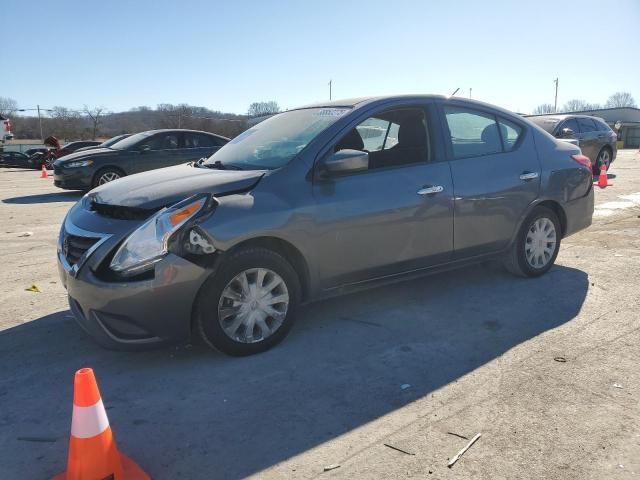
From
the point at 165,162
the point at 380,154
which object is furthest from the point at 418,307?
the point at 165,162

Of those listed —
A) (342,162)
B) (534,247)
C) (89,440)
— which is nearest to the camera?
(89,440)

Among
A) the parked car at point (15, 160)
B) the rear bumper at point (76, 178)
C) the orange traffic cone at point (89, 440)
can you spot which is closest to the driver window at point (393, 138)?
the orange traffic cone at point (89, 440)

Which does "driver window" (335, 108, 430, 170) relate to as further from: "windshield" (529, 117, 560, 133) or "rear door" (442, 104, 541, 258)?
"windshield" (529, 117, 560, 133)

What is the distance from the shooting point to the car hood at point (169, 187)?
11.6ft

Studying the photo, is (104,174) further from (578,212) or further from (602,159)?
(602,159)

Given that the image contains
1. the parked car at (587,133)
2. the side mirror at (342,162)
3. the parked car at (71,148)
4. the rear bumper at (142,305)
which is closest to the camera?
the rear bumper at (142,305)

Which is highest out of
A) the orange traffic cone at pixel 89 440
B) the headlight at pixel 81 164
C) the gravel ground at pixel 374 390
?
the headlight at pixel 81 164

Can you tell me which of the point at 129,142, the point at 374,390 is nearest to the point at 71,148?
the point at 129,142

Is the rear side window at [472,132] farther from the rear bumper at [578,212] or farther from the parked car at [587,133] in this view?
the parked car at [587,133]

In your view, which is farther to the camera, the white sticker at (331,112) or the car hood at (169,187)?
the white sticker at (331,112)

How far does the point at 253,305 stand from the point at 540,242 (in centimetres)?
303

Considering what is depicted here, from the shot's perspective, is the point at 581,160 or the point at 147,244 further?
the point at 581,160

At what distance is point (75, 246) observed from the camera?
11.7ft

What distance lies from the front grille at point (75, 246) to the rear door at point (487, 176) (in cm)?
273
